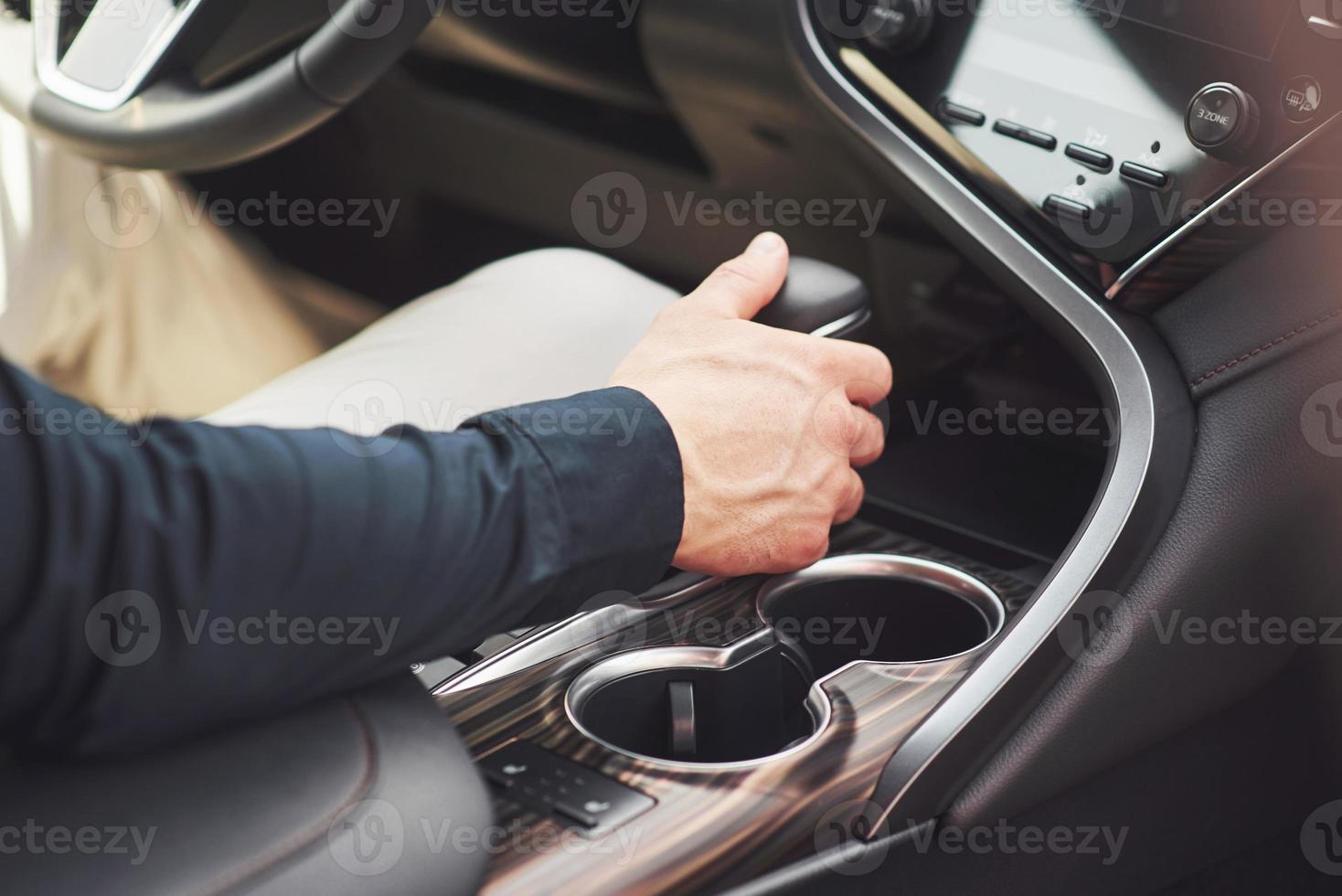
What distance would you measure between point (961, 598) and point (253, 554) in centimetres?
46

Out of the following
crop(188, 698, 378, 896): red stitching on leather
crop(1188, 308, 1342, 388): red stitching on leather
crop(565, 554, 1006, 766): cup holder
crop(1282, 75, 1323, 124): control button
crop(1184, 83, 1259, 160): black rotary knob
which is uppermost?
crop(1282, 75, 1323, 124): control button

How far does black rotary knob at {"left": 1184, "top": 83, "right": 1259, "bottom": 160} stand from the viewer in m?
0.67

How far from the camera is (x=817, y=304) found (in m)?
0.79

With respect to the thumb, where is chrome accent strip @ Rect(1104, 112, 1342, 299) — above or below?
above

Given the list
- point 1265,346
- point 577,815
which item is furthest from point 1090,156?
point 577,815

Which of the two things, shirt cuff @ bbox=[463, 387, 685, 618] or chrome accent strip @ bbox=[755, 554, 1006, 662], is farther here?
chrome accent strip @ bbox=[755, 554, 1006, 662]

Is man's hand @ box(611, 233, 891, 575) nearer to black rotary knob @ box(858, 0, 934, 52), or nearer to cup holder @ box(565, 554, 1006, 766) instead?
cup holder @ box(565, 554, 1006, 766)

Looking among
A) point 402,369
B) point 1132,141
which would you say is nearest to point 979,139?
point 1132,141

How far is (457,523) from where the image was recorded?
51 cm

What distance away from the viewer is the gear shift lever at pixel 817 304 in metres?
0.78

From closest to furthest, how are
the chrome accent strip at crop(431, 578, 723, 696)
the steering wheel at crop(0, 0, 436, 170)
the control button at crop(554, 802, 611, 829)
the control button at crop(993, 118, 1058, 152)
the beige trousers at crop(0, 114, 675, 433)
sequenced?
the control button at crop(554, 802, 611, 829), the chrome accent strip at crop(431, 578, 723, 696), the control button at crop(993, 118, 1058, 152), the steering wheel at crop(0, 0, 436, 170), the beige trousers at crop(0, 114, 675, 433)

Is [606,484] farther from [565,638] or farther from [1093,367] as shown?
[1093,367]

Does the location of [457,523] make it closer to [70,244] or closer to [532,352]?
[532,352]

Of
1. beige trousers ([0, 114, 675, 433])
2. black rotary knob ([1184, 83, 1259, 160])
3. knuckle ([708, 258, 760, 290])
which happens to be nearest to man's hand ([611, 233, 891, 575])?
knuckle ([708, 258, 760, 290])
